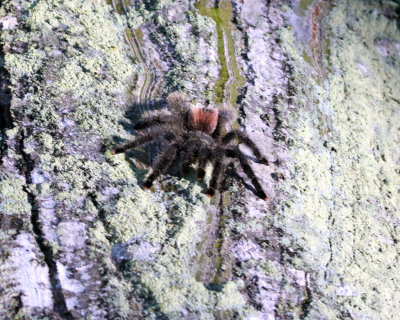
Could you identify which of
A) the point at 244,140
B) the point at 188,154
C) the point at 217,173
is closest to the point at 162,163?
the point at 188,154

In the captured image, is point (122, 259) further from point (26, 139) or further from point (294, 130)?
point (294, 130)

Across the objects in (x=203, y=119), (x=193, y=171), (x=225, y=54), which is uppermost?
(x=225, y=54)

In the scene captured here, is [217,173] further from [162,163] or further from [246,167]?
[162,163]

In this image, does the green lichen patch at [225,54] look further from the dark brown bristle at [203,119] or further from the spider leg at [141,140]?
the spider leg at [141,140]

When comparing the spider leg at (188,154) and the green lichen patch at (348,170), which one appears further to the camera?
the spider leg at (188,154)

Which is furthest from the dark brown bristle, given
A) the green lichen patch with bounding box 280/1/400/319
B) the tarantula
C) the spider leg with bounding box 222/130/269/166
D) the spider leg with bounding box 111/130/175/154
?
the green lichen patch with bounding box 280/1/400/319

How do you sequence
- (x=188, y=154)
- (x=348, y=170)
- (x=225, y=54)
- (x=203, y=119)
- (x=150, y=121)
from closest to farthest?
1. (x=188, y=154)
2. (x=150, y=121)
3. (x=203, y=119)
4. (x=348, y=170)
5. (x=225, y=54)

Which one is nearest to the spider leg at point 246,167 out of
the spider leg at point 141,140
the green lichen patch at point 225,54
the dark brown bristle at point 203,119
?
the dark brown bristle at point 203,119

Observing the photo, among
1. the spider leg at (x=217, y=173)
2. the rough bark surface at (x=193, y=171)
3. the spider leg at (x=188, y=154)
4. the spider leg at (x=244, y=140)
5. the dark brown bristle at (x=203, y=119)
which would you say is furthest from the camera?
the dark brown bristle at (x=203, y=119)

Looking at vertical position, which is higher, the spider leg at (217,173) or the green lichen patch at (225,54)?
the green lichen patch at (225,54)
